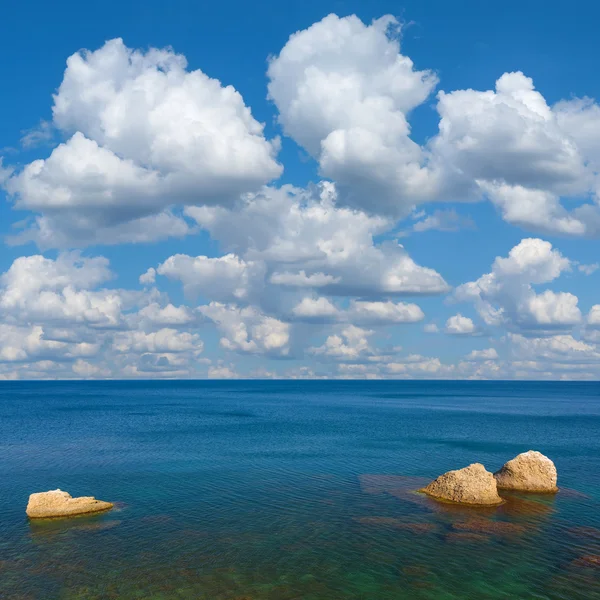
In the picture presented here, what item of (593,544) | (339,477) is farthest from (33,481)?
(593,544)

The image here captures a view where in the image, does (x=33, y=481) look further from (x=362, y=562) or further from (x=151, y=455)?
(x=362, y=562)

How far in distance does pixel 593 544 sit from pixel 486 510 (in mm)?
9740

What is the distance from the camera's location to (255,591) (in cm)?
3075

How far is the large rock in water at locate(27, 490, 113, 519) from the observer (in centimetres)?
4462

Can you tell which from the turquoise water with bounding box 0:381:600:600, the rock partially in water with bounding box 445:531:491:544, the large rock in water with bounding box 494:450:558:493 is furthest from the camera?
the large rock in water with bounding box 494:450:558:493

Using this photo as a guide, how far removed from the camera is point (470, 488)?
4816 centimetres

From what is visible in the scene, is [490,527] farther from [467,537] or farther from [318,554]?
[318,554]

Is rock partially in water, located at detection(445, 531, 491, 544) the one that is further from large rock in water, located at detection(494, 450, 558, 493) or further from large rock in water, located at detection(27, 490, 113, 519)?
large rock in water, located at detection(27, 490, 113, 519)

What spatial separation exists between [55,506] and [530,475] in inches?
1686

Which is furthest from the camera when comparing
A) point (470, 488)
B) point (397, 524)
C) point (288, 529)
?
point (470, 488)

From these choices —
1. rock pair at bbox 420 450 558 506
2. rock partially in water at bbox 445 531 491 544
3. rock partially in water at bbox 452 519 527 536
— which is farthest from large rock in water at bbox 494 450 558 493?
rock partially in water at bbox 445 531 491 544

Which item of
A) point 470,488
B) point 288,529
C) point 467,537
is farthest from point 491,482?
point 288,529

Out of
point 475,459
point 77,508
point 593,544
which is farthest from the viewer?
point 475,459

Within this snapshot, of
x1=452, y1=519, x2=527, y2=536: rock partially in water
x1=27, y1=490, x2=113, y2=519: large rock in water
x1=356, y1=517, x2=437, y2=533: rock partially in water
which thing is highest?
x1=27, y1=490, x2=113, y2=519: large rock in water
